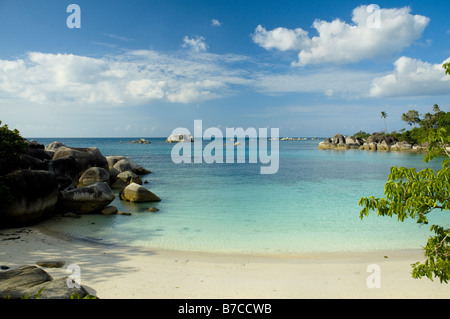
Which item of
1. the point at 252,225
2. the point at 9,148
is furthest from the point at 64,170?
the point at 252,225

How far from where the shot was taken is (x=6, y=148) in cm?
1008

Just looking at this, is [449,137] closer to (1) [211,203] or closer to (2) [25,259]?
(2) [25,259]

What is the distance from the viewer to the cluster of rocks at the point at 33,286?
4508mm

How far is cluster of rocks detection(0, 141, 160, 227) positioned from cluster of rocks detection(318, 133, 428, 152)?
6448 centimetres

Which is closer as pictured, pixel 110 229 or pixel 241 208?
pixel 110 229

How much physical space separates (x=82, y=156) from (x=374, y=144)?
67673mm

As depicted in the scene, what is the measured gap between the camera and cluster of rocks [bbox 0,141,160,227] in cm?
957

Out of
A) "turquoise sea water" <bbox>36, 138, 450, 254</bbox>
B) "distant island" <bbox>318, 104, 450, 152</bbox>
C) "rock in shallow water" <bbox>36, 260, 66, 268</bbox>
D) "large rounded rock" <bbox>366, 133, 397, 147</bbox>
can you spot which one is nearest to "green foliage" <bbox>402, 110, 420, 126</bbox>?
"distant island" <bbox>318, 104, 450, 152</bbox>

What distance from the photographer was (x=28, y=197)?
32.1ft

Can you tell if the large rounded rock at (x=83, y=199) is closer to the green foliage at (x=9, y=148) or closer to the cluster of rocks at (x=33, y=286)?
the green foliage at (x=9, y=148)

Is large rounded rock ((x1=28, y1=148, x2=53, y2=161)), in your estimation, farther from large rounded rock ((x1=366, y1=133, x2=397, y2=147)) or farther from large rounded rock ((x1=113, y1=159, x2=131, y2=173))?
large rounded rock ((x1=366, y1=133, x2=397, y2=147))

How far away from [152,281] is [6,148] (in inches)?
300
